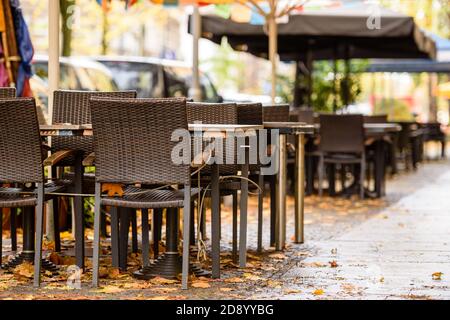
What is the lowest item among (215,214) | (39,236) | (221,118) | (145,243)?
(145,243)

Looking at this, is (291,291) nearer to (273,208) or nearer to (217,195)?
(217,195)

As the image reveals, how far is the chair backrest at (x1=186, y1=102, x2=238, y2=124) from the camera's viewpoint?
27.7 feet

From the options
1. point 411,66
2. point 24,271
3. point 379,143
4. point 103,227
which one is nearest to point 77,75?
point 379,143

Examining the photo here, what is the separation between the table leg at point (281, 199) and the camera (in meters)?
9.27

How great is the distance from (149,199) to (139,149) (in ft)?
1.14

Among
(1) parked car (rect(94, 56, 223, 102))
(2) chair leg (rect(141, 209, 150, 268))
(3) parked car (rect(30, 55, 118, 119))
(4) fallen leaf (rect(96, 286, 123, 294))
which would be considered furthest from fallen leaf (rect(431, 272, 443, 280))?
(1) parked car (rect(94, 56, 223, 102))

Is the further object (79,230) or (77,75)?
(77,75)

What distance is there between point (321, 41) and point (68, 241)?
37.3 ft

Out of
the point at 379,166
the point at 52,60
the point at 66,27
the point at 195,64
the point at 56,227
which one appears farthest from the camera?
the point at 66,27

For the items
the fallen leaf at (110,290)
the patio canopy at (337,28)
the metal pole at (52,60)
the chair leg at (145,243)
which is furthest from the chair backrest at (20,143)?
the patio canopy at (337,28)

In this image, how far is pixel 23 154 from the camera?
24.2 ft

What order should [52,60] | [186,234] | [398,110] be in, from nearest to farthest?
[186,234] < [52,60] < [398,110]

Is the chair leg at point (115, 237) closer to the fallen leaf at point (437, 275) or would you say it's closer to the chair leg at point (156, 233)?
the chair leg at point (156, 233)
